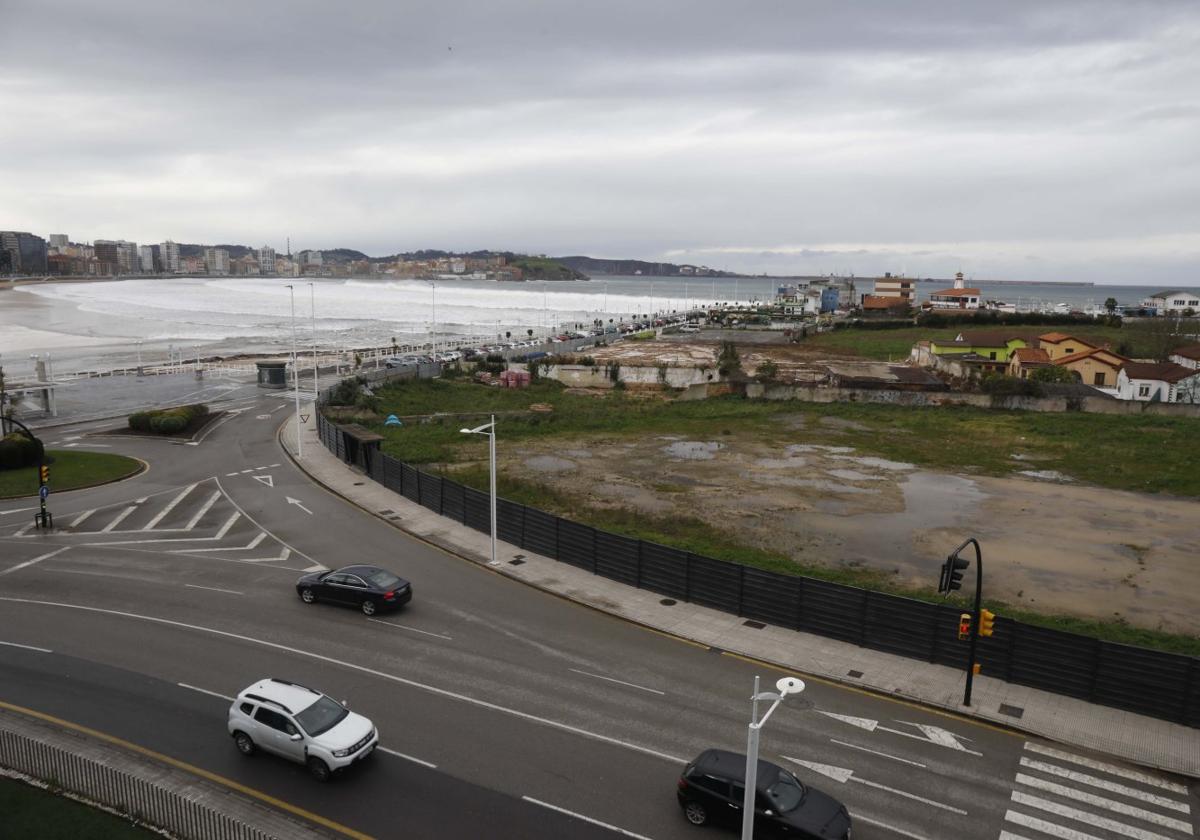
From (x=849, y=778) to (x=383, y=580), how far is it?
14.3m

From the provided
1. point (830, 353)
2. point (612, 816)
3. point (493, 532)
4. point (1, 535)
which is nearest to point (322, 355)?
point (830, 353)

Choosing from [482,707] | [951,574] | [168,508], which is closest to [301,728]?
[482,707]

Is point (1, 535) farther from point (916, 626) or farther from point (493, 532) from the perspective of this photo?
point (916, 626)

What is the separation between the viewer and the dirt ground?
27.1 metres

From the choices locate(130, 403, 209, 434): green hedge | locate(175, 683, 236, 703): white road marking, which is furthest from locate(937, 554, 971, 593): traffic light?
locate(130, 403, 209, 434): green hedge

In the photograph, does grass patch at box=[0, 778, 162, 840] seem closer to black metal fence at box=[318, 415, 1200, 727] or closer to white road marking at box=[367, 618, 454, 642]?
white road marking at box=[367, 618, 454, 642]

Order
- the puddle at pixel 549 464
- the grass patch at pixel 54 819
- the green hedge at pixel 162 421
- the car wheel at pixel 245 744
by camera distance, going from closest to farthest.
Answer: the grass patch at pixel 54 819 < the car wheel at pixel 245 744 < the puddle at pixel 549 464 < the green hedge at pixel 162 421

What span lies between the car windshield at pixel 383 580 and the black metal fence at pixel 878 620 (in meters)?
6.70

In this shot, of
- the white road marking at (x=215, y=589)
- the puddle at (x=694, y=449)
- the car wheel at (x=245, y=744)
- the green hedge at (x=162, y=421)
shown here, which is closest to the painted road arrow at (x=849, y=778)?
the car wheel at (x=245, y=744)

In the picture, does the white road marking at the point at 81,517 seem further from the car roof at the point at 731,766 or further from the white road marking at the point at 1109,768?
the white road marking at the point at 1109,768

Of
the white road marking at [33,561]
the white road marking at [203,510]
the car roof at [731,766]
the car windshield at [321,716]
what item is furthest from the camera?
the white road marking at [203,510]

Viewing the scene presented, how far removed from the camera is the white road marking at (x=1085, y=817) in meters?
14.4

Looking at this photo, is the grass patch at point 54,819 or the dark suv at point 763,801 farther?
the dark suv at point 763,801

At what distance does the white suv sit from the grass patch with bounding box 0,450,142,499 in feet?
90.3
